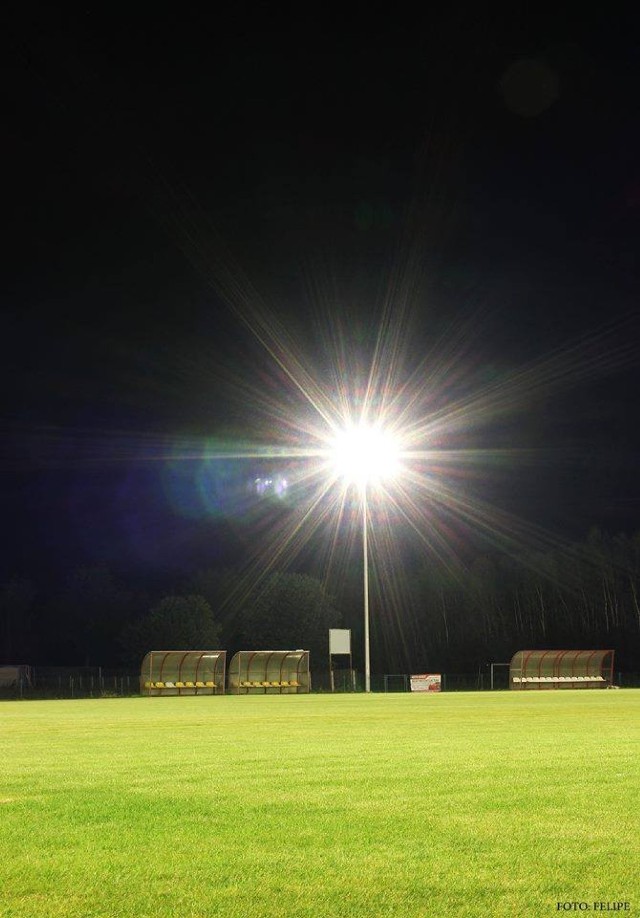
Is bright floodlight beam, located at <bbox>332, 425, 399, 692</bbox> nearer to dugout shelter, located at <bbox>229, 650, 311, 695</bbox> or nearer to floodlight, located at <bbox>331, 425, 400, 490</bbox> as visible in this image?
floodlight, located at <bbox>331, 425, 400, 490</bbox>

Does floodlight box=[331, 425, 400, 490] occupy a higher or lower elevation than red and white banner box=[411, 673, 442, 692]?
higher

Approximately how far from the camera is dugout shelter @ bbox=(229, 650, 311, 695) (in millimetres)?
62188

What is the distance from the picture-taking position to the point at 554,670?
6688 centimetres

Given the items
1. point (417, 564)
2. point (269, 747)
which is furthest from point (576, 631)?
point (269, 747)

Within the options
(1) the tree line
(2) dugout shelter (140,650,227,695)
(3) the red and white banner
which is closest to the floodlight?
(3) the red and white banner

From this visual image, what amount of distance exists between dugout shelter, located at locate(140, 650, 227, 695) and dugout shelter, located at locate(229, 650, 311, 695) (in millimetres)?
1225

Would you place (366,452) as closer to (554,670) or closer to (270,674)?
(270,674)

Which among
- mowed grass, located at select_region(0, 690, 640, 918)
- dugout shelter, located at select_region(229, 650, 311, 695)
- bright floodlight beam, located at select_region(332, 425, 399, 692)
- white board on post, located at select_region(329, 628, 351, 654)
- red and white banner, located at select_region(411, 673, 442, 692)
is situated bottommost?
red and white banner, located at select_region(411, 673, 442, 692)

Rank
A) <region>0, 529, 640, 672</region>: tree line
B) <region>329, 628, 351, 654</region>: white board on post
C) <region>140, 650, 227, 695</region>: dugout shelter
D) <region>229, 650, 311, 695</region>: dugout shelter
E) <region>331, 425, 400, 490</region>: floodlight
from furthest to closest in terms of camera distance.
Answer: <region>0, 529, 640, 672</region>: tree line → <region>329, 628, 351, 654</region>: white board on post → <region>331, 425, 400, 490</region>: floodlight → <region>229, 650, 311, 695</region>: dugout shelter → <region>140, 650, 227, 695</region>: dugout shelter

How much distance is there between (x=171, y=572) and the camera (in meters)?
157

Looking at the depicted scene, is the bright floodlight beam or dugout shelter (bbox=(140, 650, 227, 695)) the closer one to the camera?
dugout shelter (bbox=(140, 650, 227, 695))

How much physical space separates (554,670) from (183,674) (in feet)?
77.1

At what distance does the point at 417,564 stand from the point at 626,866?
128852mm

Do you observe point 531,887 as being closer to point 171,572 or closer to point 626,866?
point 626,866
